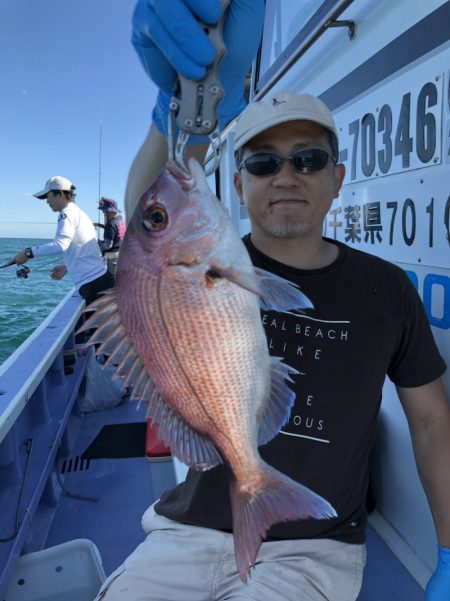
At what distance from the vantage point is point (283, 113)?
1419 mm

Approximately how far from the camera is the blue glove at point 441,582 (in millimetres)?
1376

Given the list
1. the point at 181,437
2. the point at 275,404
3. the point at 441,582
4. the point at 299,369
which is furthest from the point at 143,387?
the point at 441,582

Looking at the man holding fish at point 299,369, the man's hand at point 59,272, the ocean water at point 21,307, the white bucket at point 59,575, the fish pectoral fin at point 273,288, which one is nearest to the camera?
the fish pectoral fin at point 273,288

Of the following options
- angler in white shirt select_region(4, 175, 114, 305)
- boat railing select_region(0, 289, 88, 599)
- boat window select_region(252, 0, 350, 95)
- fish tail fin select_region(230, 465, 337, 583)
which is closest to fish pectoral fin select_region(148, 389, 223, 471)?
fish tail fin select_region(230, 465, 337, 583)

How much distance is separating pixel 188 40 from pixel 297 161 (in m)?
0.50

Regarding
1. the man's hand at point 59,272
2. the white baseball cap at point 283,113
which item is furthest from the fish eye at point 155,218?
the man's hand at point 59,272

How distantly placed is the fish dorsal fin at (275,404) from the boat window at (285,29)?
4.83 ft

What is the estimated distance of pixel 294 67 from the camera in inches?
94.3

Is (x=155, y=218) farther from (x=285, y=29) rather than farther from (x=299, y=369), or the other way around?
(x=285, y=29)

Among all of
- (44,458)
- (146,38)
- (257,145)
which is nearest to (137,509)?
(44,458)

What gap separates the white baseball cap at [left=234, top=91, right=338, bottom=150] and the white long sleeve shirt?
3999 millimetres

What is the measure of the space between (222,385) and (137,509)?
1.95 metres

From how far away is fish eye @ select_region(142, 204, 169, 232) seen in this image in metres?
1.07

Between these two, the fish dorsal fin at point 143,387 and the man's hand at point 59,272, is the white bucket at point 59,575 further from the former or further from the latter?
the man's hand at point 59,272
